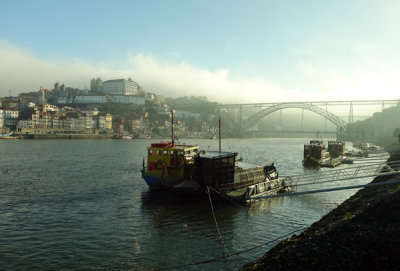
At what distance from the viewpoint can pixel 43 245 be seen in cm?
1173

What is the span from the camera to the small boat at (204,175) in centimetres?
1845

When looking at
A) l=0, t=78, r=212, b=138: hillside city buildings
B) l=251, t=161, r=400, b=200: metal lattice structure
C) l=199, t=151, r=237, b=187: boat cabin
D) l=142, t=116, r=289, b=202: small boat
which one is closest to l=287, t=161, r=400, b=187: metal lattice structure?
l=251, t=161, r=400, b=200: metal lattice structure

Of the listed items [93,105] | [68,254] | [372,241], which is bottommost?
[68,254]

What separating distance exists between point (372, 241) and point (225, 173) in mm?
11186

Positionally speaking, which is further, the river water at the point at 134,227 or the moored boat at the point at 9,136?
the moored boat at the point at 9,136

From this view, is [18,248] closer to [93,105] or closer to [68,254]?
[68,254]

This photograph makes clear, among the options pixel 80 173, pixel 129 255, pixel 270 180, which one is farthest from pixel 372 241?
pixel 80 173

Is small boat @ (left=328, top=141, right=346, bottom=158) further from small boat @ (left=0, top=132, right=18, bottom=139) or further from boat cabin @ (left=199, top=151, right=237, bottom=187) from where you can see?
small boat @ (left=0, top=132, right=18, bottom=139)

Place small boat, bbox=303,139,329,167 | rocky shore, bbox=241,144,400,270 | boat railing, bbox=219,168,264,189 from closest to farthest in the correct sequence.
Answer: rocky shore, bbox=241,144,400,270
boat railing, bbox=219,168,264,189
small boat, bbox=303,139,329,167

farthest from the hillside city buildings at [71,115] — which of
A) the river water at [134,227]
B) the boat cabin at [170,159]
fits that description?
the river water at [134,227]

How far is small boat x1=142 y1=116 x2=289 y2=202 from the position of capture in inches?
727

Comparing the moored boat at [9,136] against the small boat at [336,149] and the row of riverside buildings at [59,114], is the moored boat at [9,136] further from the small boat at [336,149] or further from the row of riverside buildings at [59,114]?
the small boat at [336,149]

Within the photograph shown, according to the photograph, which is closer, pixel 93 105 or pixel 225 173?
pixel 225 173

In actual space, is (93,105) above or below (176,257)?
above
